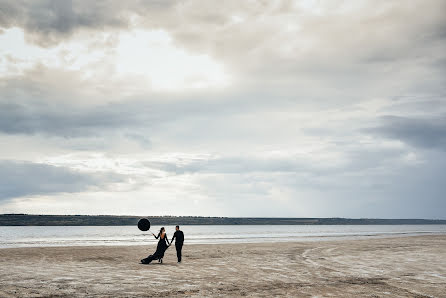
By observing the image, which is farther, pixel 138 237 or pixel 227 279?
pixel 138 237

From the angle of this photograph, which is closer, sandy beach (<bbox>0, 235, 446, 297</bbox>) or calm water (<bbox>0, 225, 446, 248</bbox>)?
sandy beach (<bbox>0, 235, 446, 297</bbox>)

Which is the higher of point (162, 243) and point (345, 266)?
point (162, 243)

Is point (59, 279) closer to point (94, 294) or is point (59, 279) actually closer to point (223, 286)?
point (94, 294)

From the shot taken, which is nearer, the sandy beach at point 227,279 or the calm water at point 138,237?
the sandy beach at point 227,279

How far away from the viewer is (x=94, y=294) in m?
13.3

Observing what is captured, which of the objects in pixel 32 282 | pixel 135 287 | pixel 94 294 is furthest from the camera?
pixel 32 282

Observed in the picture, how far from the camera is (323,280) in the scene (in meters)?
16.6

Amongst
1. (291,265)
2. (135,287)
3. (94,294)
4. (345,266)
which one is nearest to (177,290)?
(135,287)

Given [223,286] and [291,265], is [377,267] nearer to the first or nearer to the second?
[291,265]

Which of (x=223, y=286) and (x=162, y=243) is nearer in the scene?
(x=223, y=286)

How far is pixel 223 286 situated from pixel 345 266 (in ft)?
33.4

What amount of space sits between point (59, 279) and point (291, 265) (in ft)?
42.8

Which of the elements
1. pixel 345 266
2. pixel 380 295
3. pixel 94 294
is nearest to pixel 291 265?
pixel 345 266

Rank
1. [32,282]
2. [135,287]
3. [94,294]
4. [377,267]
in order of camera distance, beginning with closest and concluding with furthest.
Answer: [94,294], [135,287], [32,282], [377,267]
